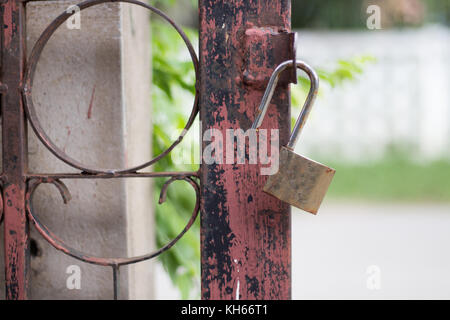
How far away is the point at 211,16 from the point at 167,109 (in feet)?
2.65

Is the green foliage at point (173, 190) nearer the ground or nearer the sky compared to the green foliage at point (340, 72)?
nearer the ground

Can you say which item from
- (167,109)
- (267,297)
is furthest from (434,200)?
(267,297)

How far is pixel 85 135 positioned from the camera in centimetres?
108

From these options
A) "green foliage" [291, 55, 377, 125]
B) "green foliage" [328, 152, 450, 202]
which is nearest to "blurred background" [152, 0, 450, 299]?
"green foliage" [328, 152, 450, 202]

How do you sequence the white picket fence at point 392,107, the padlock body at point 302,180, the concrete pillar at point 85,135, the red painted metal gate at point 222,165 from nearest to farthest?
the padlock body at point 302,180 < the red painted metal gate at point 222,165 < the concrete pillar at point 85,135 < the white picket fence at point 392,107

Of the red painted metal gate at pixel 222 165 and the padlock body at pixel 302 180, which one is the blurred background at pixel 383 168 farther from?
the padlock body at pixel 302 180

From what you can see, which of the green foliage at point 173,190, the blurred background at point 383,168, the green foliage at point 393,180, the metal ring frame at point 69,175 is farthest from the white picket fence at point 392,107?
the metal ring frame at point 69,175

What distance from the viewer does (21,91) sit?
918 mm

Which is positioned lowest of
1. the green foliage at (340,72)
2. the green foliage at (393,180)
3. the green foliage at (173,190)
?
the green foliage at (393,180)

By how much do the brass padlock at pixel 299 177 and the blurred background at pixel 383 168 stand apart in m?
2.49

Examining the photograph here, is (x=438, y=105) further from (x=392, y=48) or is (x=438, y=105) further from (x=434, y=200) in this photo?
(x=434, y=200)

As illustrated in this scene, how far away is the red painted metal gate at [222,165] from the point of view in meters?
0.89

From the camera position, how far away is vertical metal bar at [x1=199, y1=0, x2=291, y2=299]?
2.94 feet

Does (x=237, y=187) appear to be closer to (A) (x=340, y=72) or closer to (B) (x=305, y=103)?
(B) (x=305, y=103)
